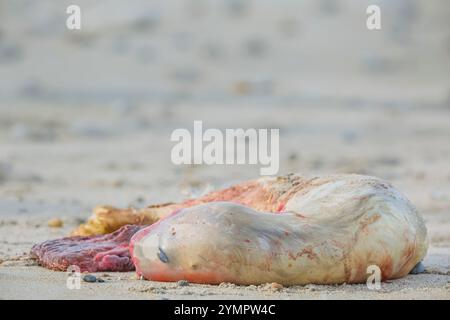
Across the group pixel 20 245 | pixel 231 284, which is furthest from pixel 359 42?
pixel 231 284

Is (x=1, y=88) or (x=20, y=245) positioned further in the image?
(x=1, y=88)

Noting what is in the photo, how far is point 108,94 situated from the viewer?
48.9 feet

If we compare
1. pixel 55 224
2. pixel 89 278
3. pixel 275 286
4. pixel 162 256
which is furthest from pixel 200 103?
pixel 275 286

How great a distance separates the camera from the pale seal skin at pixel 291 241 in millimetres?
4371

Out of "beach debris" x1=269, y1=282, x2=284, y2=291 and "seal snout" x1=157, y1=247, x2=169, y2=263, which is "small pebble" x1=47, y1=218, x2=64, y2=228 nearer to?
"seal snout" x1=157, y1=247, x2=169, y2=263

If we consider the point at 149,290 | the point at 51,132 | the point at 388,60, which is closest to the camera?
the point at 149,290

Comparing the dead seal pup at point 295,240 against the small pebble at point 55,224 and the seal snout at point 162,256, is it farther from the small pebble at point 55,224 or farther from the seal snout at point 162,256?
the small pebble at point 55,224

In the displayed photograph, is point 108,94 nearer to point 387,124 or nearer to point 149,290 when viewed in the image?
point 387,124

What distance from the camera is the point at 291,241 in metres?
4.39

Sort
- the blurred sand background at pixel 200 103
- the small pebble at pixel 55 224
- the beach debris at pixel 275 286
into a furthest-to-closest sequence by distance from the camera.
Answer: the blurred sand background at pixel 200 103
the small pebble at pixel 55 224
the beach debris at pixel 275 286

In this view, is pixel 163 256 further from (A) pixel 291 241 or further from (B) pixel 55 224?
(B) pixel 55 224

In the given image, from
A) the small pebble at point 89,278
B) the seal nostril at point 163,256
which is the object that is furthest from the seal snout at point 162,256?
the small pebble at point 89,278

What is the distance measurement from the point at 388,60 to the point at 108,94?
4692mm

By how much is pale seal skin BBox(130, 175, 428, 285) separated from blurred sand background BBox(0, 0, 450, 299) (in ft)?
0.26
